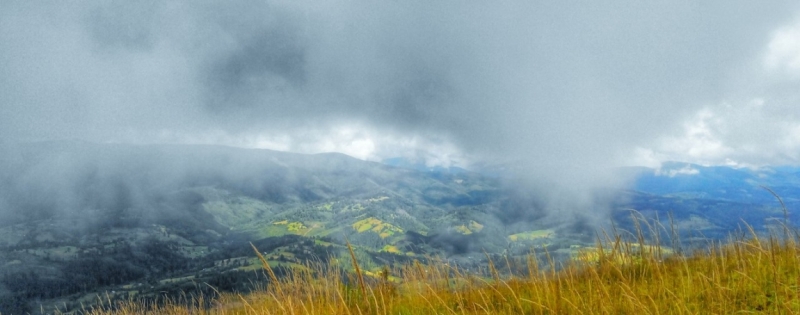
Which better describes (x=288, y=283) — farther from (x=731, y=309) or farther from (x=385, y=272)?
(x=731, y=309)

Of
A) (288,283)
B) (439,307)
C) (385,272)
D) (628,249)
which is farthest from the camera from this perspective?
(288,283)

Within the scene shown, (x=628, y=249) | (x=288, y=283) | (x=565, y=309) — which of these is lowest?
(x=288, y=283)

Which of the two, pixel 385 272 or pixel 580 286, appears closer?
pixel 580 286

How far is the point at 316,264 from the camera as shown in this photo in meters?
11.0

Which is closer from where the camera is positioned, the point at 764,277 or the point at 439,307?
the point at 764,277

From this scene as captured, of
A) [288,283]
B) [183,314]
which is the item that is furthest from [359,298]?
[183,314]

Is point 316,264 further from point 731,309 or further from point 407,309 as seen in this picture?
point 731,309

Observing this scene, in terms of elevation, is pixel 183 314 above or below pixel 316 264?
below

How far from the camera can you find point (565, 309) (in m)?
4.79

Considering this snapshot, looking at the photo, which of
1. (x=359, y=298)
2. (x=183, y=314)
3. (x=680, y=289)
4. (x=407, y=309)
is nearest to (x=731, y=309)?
(x=680, y=289)

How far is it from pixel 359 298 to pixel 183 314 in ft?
22.6

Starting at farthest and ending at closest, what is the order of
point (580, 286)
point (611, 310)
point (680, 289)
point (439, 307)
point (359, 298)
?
point (359, 298) < point (580, 286) < point (439, 307) < point (680, 289) < point (611, 310)

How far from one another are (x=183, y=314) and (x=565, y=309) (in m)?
10.8

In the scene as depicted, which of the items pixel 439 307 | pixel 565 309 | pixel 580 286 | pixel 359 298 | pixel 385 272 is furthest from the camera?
pixel 385 272
